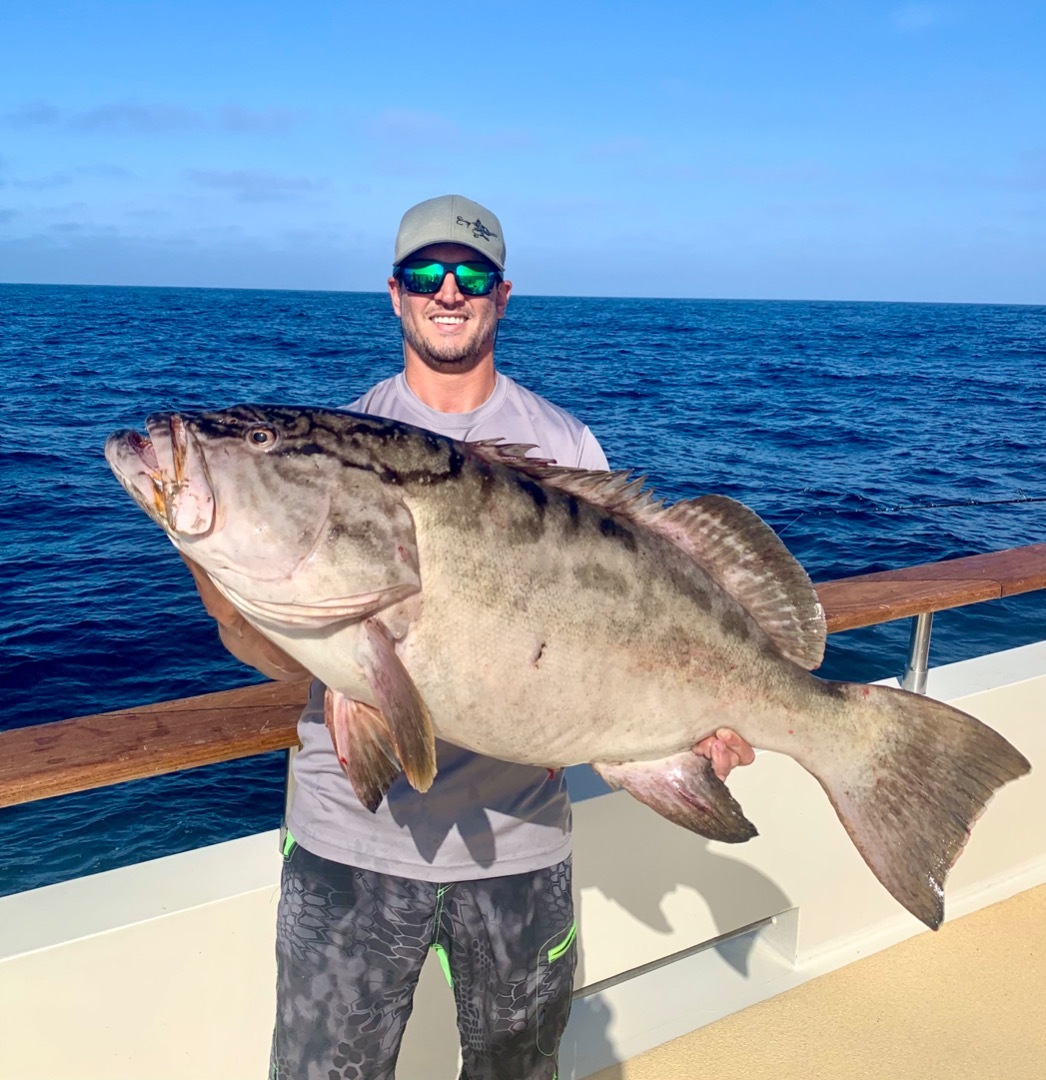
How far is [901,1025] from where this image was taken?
3566mm

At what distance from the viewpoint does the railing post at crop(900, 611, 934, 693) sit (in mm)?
3807

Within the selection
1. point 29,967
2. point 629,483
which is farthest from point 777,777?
point 29,967

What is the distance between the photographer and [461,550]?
211cm

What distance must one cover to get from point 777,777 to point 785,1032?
3.00 feet

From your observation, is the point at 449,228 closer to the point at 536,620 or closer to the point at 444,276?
the point at 444,276

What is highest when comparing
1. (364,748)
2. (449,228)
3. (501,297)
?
(449,228)

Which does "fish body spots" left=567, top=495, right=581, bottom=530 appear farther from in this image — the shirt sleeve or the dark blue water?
the dark blue water

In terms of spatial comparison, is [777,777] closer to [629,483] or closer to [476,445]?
[629,483]

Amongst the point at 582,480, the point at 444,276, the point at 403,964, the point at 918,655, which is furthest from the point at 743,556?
the point at 918,655

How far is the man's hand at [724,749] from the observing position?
7.97 ft

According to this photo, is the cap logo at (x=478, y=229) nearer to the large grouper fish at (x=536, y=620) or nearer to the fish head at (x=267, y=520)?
the large grouper fish at (x=536, y=620)

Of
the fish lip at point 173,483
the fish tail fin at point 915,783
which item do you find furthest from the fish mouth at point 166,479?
the fish tail fin at point 915,783

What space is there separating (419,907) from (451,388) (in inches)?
57.2

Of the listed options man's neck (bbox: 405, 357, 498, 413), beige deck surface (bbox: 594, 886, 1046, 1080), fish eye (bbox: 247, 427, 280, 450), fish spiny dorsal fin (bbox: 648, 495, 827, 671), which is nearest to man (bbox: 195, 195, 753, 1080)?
fish spiny dorsal fin (bbox: 648, 495, 827, 671)
